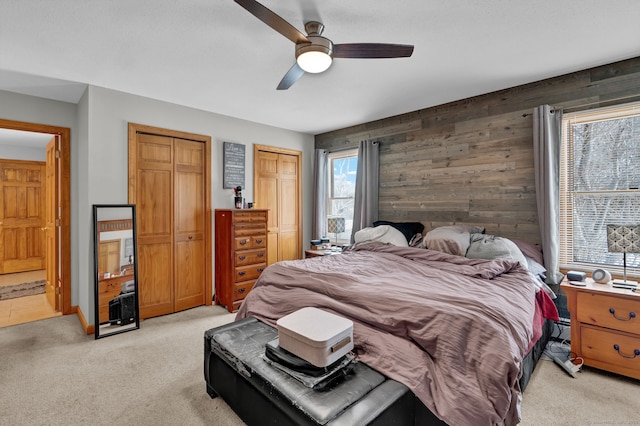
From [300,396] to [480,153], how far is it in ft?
10.4

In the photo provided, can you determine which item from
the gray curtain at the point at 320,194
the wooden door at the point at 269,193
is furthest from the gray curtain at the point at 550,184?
the wooden door at the point at 269,193

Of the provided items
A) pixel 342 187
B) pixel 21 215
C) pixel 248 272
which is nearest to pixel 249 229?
pixel 248 272

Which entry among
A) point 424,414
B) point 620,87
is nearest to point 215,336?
point 424,414

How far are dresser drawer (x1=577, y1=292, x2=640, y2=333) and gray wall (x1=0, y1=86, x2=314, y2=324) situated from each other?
13.0 feet

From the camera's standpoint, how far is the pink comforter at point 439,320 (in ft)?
4.37

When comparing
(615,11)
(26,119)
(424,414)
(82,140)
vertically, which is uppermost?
(615,11)

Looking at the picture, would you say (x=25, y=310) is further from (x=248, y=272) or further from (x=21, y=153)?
(x=21, y=153)

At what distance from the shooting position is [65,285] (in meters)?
3.54

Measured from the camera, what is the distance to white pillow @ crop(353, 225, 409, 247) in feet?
11.6

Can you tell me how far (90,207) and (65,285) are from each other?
3.96ft

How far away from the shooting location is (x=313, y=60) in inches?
80.5

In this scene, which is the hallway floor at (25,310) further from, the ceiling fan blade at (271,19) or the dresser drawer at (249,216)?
the ceiling fan blade at (271,19)

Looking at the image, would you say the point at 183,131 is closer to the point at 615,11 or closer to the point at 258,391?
the point at 258,391

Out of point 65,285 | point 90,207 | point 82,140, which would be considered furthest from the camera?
point 65,285
